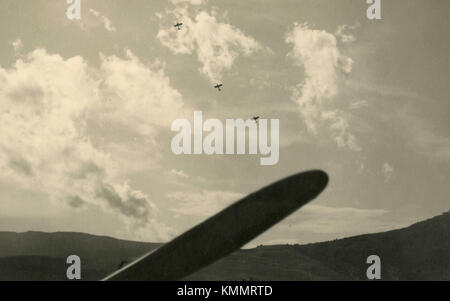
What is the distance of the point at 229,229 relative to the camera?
19.3m

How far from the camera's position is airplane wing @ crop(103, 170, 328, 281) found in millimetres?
19031

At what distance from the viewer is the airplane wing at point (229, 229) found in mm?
19031
